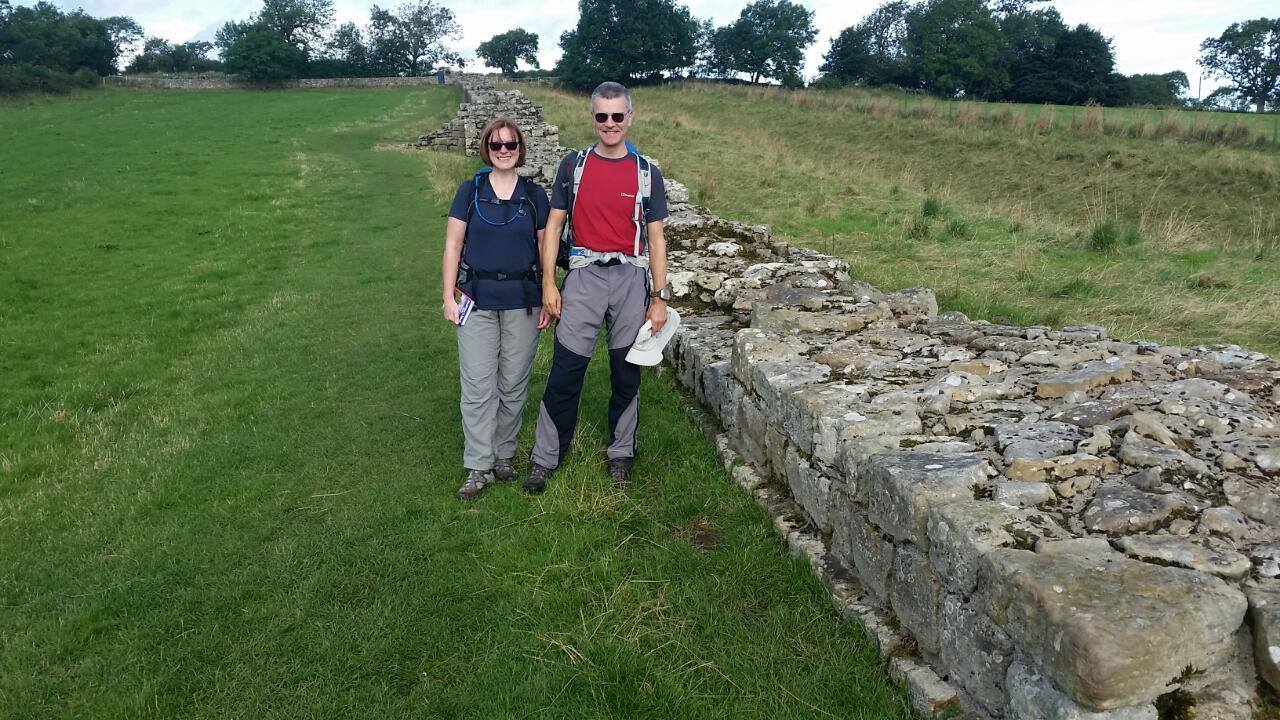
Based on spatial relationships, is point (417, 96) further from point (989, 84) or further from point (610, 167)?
point (610, 167)

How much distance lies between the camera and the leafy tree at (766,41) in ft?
271

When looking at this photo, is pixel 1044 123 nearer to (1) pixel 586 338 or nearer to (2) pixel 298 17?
(1) pixel 586 338

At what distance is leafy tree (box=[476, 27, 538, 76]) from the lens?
101 metres

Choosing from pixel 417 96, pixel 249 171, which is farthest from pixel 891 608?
pixel 417 96

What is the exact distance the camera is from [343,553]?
435 centimetres

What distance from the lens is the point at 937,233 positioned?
1176cm

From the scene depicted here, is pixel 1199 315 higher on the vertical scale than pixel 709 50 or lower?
lower

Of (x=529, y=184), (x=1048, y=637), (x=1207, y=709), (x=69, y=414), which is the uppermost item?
(x=529, y=184)

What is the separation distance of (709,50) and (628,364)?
3526 inches

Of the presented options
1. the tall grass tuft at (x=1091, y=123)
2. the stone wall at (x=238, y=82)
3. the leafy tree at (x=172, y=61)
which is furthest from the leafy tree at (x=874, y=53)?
the leafy tree at (x=172, y=61)

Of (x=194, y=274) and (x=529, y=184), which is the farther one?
(x=194, y=274)

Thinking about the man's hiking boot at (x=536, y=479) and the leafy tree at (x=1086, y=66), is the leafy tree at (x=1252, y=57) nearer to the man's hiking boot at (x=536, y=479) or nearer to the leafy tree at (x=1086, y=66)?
the leafy tree at (x=1086, y=66)

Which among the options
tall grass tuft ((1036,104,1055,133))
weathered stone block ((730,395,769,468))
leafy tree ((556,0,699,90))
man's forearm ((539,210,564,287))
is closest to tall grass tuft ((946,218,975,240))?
weathered stone block ((730,395,769,468))

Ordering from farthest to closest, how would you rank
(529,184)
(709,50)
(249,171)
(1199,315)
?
(709,50), (249,171), (1199,315), (529,184)
